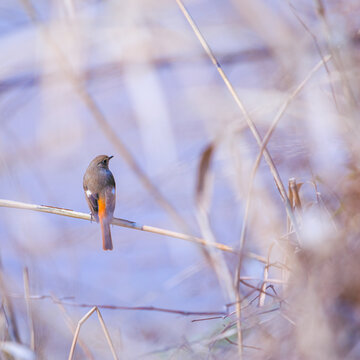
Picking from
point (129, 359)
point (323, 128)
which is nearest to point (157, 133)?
point (323, 128)

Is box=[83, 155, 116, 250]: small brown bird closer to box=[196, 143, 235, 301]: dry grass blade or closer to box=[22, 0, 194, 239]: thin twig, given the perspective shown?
box=[22, 0, 194, 239]: thin twig

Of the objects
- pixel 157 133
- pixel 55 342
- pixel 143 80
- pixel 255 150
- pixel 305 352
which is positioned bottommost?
pixel 55 342

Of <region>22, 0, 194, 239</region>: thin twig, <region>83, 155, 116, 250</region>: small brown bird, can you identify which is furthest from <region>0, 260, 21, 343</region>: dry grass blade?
<region>83, 155, 116, 250</region>: small brown bird

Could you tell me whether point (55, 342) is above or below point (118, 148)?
below

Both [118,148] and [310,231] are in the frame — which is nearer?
[310,231]

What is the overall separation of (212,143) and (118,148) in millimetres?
371

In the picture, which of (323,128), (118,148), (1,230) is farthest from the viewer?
(1,230)

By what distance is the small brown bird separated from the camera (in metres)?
2.21

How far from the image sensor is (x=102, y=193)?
8.27 feet

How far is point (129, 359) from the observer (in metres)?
1.37

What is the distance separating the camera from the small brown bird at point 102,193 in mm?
2205

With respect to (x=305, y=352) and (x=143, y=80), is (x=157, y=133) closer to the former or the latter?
(x=143, y=80)

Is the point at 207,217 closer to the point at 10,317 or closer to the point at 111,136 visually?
the point at 111,136

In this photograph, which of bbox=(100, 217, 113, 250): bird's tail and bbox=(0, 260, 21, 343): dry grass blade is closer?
bbox=(0, 260, 21, 343): dry grass blade
